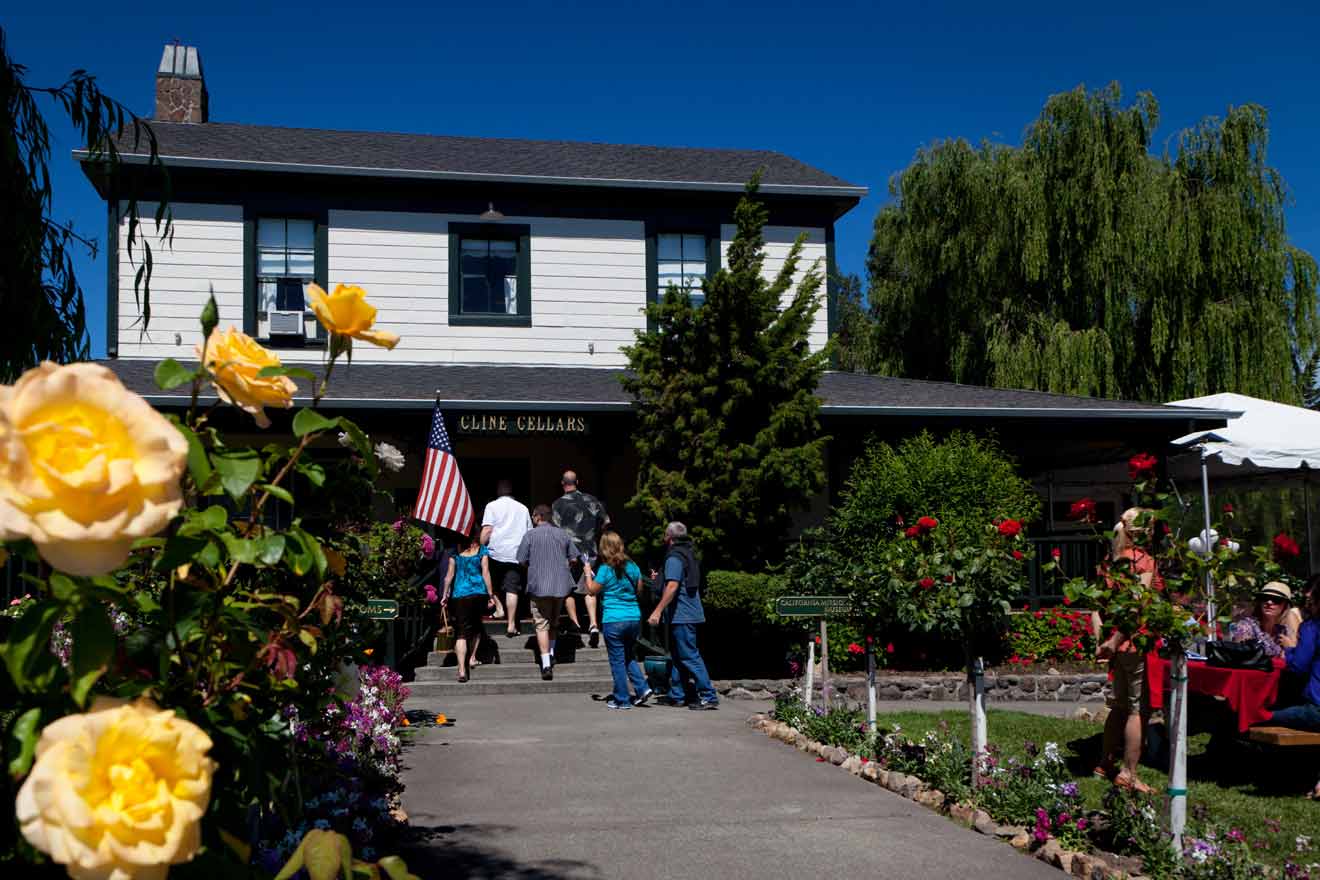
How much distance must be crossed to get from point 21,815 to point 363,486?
1.39 m

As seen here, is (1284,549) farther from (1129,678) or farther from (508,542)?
(508,542)

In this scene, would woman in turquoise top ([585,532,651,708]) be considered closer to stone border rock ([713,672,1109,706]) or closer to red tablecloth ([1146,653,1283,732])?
stone border rock ([713,672,1109,706])

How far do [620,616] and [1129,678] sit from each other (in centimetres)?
590

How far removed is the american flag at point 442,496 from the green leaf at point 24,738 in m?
12.8

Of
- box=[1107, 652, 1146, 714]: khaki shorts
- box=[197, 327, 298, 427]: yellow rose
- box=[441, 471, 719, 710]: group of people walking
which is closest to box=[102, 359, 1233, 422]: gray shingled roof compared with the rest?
box=[441, 471, 719, 710]: group of people walking

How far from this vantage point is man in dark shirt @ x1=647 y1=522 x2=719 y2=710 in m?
12.4

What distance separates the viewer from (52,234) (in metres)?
4.98

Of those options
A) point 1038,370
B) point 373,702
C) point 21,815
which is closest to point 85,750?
point 21,815

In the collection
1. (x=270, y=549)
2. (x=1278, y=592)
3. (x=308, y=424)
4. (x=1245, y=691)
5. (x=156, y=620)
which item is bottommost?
(x=1245, y=691)

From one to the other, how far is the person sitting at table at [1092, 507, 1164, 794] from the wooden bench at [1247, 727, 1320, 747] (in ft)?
2.54

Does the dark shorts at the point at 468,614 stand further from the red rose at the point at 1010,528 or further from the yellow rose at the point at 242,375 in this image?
the yellow rose at the point at 242,375

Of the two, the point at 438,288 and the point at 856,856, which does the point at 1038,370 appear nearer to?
the point at 438,288

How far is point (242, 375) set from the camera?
2.26m

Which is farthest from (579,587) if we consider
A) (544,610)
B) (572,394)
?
(572,394)
